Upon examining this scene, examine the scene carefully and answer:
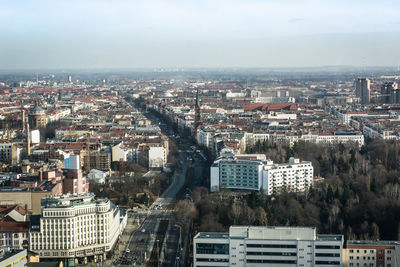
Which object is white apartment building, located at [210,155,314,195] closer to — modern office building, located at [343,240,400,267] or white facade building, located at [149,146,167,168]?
white facade building, located at [149,146,167,168]

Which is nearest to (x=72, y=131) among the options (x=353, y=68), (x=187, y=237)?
(x=187, y=237)

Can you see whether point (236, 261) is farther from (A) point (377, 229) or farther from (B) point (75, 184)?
(B) point (75, 184)

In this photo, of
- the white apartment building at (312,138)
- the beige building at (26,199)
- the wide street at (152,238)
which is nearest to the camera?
the wide street at (152,238)

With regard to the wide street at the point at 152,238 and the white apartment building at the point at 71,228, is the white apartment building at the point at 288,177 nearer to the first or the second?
the wide street at the point at 152,238

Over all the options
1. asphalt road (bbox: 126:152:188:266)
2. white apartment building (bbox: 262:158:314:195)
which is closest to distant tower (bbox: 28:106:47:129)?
asphalt road (bbox: 126:152:188:266)

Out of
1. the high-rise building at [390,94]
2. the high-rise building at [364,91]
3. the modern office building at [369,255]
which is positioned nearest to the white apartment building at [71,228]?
the modern office building at [369,255]
